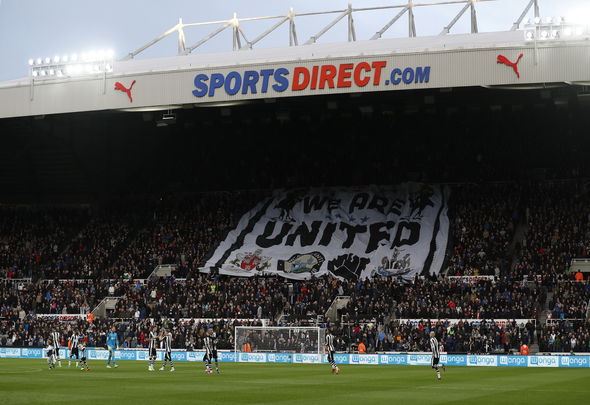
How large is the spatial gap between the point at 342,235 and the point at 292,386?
30951 mm

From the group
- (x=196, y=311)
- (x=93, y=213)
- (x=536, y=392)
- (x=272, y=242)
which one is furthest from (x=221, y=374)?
(x=93, y=213)

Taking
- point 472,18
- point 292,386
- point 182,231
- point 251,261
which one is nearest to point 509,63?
point 472,18

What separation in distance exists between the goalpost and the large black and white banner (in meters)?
8.99

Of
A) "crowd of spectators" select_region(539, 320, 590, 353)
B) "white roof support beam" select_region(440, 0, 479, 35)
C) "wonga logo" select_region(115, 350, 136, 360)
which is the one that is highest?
"white roof support beam" select_region(440, 0, 479, 35)

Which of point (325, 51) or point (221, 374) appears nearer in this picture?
point (221, 374)

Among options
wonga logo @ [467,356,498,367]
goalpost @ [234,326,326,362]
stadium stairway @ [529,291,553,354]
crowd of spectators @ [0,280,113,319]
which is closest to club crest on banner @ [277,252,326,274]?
goalpost @ [234,326,326,362]

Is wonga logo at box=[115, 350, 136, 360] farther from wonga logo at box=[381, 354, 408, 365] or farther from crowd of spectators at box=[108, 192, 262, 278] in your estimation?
wonga logo at box=[381, 354, 408, 365]

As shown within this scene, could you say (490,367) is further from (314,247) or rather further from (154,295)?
(154,295)

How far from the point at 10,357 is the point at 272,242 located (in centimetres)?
1855

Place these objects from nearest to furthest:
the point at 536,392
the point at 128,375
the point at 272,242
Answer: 1. the point at 536,392
2. the point at 128,375
3. the point at 272,242

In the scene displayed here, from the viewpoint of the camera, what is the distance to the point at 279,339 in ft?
162

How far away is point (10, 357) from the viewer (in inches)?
2089

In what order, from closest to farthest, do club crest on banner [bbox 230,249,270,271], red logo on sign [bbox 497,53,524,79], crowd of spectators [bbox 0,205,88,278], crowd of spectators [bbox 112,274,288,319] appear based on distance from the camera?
red logo on sign [bbox 497,53,524,79] < crowd of spectators [bbox 112,274,288,319] < club crest on banner [bbox 230,249,270,271] < crowd of spectators [bbox 0,205,88,278]

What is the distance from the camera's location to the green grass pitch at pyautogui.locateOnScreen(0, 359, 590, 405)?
24.7m
